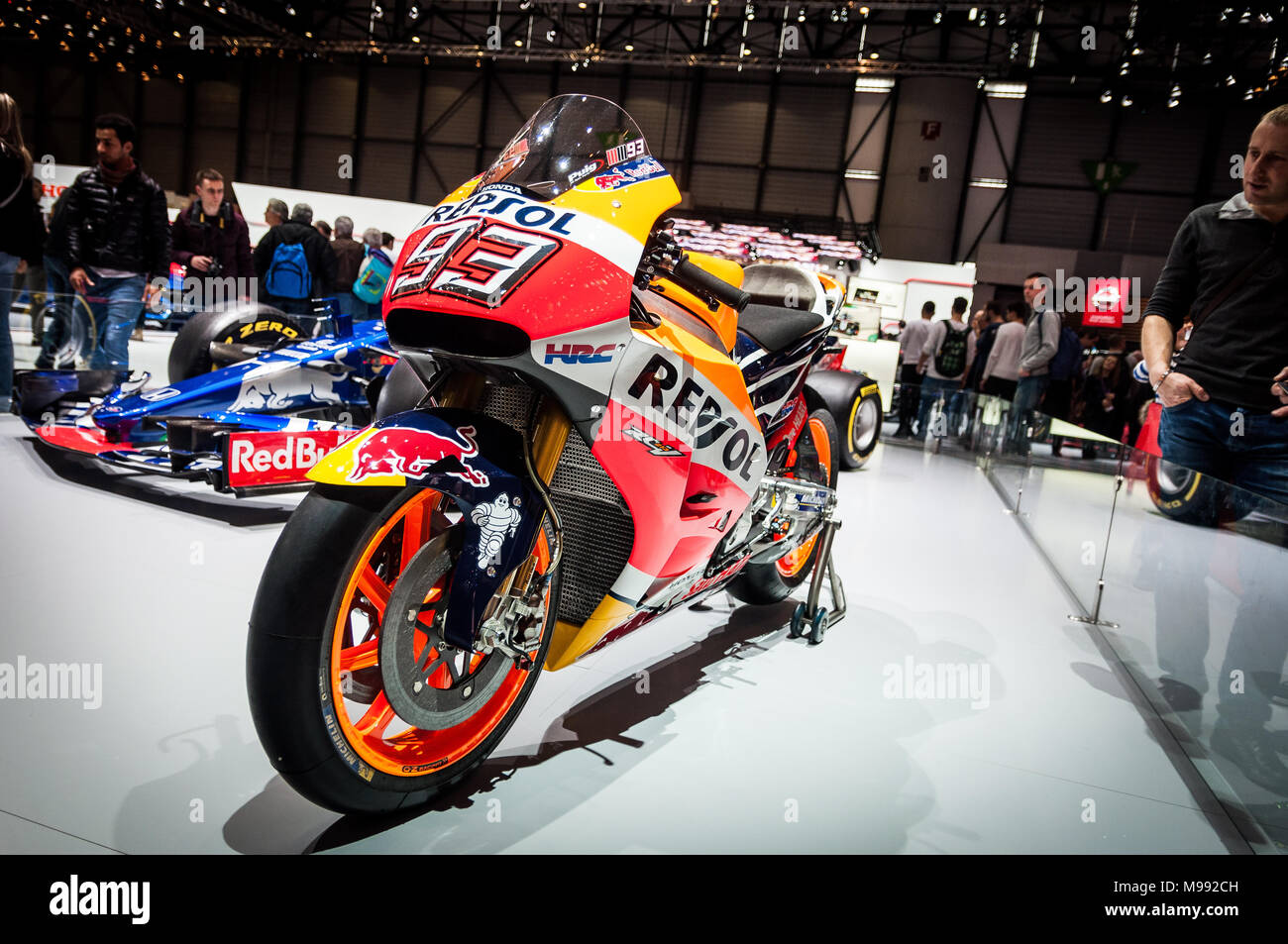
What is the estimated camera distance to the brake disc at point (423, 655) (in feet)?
5.31

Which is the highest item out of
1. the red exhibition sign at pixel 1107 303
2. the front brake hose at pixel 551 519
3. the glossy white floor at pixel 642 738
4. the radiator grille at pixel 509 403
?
the red exhibition sign at pixel 1107 303

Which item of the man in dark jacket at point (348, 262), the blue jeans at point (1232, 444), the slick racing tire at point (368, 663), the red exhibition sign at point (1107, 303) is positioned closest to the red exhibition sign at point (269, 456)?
the slick racing tire at point (368, 663)

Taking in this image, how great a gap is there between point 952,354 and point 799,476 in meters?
7.61

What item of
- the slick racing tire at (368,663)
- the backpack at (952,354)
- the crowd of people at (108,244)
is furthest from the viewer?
the backpack at (952,354)

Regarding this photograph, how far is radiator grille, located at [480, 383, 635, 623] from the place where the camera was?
77.2 inches

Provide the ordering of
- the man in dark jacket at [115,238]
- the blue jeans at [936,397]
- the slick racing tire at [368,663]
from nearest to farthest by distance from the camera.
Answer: the slick racing tire at [368,663] < the man in dark jacket at [115,238] < the blue jeans at [936,397]

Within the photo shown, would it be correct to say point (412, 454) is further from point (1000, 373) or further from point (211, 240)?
point (1000, 373)

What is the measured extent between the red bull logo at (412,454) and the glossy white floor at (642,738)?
2.36 ft

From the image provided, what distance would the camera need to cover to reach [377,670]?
1.71 metres

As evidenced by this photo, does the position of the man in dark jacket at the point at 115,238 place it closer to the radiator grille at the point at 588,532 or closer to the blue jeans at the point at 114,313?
the blue jeans at the point at 114,313

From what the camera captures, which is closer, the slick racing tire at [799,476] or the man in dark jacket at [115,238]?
the slick racing tire at [799,476]

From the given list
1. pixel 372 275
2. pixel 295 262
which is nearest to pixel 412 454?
pixel 295 262
